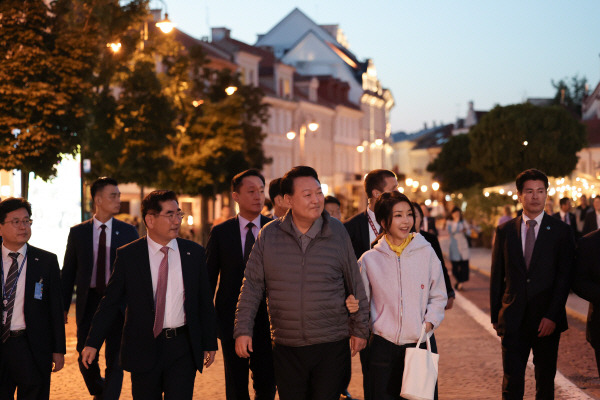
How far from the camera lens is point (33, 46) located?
2045 centimetres

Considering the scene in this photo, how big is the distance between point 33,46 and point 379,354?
1471cm

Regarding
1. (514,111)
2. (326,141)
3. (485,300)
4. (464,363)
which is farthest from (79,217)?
(326,141)

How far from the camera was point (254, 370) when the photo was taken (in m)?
8.20

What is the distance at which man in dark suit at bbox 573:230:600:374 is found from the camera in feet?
26.8

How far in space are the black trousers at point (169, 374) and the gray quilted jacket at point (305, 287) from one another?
52 cm

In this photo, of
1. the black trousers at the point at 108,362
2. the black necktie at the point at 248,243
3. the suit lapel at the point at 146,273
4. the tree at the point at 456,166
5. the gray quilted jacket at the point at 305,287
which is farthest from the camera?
the tree at the point at 456,166

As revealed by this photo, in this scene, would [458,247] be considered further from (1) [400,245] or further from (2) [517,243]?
(1) [400,245]

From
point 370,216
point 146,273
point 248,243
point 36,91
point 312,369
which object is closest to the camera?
point 312,369

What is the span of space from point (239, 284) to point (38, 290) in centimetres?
153

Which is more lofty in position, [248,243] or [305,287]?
[248,243]

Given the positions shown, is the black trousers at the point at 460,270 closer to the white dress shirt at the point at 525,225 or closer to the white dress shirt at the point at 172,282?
the white dress shirt at the point at 525,225

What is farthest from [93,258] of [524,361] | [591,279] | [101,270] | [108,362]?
[591,279]

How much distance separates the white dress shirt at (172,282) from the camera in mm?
7109

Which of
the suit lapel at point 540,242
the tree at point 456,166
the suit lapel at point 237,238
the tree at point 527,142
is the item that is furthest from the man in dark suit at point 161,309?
the tree at point 456,166
